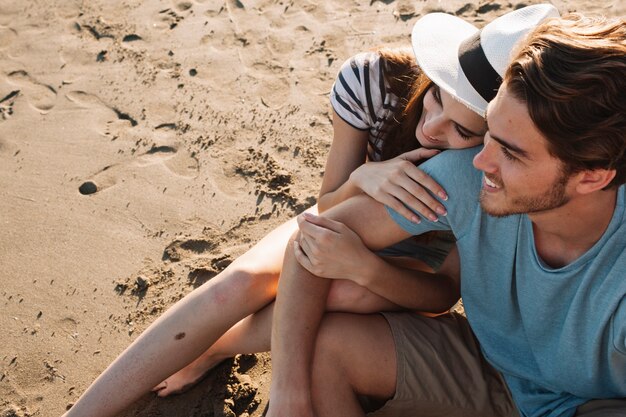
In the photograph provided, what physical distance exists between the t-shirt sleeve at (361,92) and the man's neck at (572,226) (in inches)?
35.5

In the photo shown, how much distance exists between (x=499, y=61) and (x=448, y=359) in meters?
1.06

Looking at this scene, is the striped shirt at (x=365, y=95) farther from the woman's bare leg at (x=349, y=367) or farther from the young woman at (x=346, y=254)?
the woman's bare leg at (x=349, y=367)

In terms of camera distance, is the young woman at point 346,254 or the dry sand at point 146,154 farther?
the dry sand at point 146,154

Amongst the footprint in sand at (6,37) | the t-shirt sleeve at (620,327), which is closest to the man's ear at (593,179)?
the t-shirt sleeve at (620,327)

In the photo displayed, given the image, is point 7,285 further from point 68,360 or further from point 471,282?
point 471,282

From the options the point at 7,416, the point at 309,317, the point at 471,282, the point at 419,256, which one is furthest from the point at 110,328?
the point at 471,282

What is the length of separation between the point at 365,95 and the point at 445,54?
42 cm

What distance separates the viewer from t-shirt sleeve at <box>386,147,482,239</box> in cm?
240

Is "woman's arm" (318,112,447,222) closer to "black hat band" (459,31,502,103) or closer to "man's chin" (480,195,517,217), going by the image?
"man's chin" (480,195,517,217)

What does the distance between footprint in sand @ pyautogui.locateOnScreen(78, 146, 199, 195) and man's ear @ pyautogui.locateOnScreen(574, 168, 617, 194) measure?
2310 millimetres

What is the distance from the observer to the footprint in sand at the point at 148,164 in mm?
3896

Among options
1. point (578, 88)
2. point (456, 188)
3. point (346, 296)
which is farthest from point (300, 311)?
point (578, 88)

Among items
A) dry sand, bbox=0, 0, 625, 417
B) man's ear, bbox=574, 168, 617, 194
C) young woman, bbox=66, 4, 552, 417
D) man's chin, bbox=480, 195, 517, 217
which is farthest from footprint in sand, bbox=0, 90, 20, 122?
man's ear, bbox=574, 168, 617, 194

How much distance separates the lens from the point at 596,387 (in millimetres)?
2260
